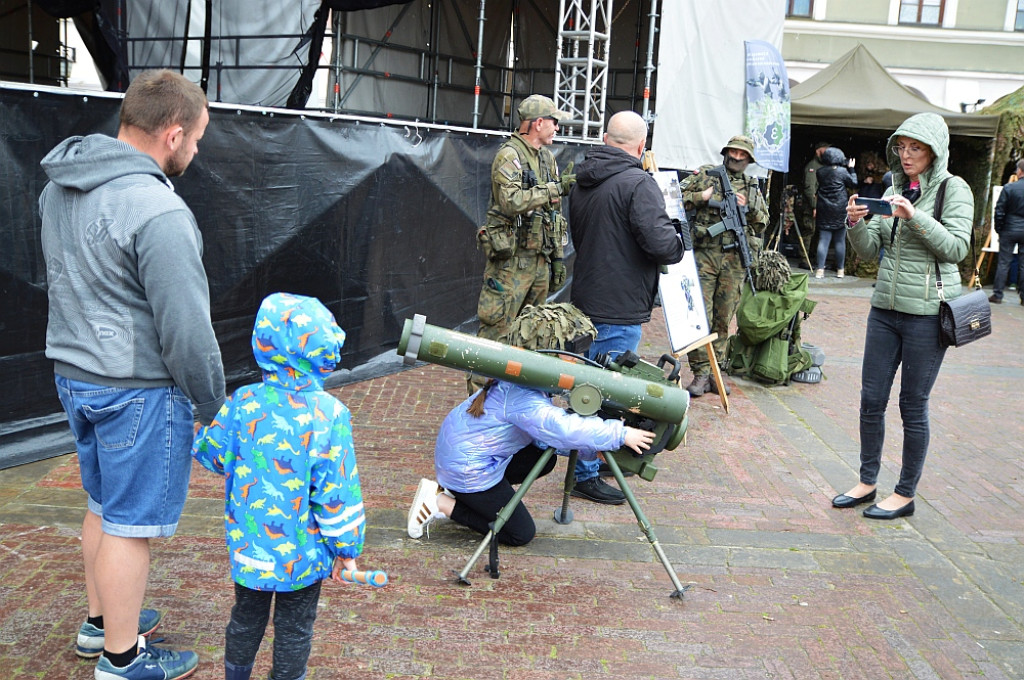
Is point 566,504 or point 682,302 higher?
point 682,302

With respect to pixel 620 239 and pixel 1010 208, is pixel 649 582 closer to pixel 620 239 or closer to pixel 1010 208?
pixel 620 239

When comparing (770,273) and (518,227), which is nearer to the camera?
(518,227)

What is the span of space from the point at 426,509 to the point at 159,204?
2.02 meters

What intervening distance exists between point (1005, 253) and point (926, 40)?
47.0ft

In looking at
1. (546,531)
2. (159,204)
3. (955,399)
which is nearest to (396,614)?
(546,531)

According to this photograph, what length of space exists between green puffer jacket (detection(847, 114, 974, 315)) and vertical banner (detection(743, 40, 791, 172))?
800cm

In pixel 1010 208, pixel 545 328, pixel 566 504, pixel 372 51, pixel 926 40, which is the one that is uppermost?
pixel 926 40

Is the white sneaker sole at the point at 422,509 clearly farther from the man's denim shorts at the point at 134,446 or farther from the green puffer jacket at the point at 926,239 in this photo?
the green puffer jacket at the point at 926,239

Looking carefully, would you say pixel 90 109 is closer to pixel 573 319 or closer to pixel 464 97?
pixel 573 319

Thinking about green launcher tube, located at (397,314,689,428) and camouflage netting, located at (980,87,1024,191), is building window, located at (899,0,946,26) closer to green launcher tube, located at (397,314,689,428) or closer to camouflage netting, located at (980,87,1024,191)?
camouflage netting, located at (980,87,1024,191)

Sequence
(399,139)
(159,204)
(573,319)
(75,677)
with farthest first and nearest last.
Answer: (399,139), (573,319), (75,677), (159,204)

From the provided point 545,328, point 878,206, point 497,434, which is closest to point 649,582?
point 497,434

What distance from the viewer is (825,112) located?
Answer: 1401 cm

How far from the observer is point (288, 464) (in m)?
2.58
